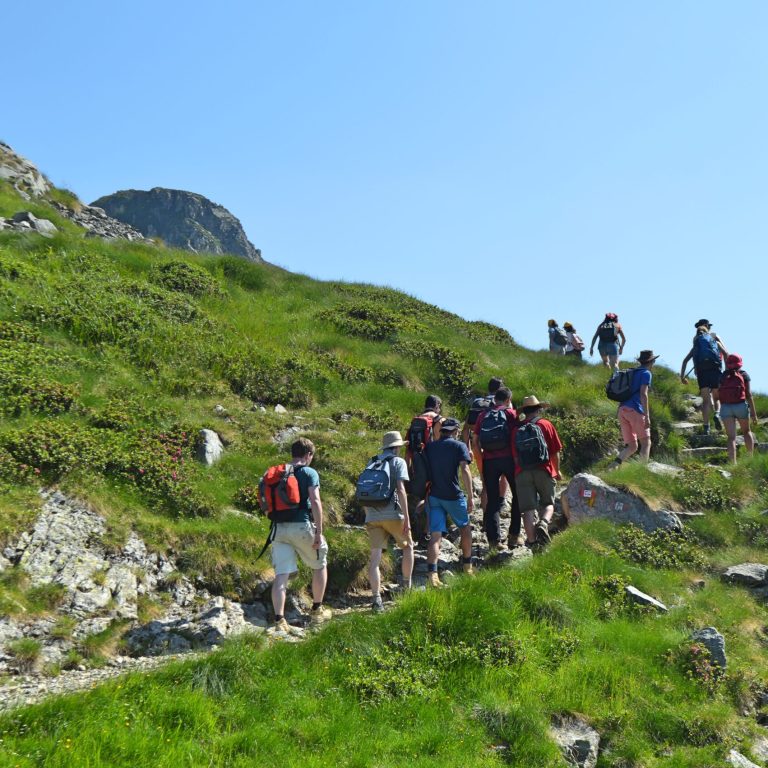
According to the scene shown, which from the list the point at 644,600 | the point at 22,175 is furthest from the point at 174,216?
the point at 644,600

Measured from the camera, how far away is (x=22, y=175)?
94.3 ft

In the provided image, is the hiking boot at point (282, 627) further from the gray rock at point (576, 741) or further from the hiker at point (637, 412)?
the hiker at point (637, 412)

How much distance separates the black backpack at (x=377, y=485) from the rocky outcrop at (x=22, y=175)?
73.8 feet

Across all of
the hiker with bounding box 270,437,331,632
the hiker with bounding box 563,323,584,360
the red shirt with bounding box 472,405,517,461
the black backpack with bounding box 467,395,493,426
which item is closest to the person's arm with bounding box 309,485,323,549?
the hiker with bounding box 270,437,331,632

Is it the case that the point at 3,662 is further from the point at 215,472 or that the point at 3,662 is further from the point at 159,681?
the point at 215,472

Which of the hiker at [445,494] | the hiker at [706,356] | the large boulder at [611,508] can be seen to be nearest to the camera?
the hiker at [445,494]

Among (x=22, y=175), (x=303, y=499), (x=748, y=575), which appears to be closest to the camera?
(x=303, y=499)

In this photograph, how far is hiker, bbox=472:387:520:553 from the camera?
11266 millimetres

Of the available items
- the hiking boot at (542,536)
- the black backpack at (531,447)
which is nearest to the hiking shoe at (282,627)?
the hiking boot at (542,536)

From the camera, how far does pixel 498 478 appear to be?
37.7 feet

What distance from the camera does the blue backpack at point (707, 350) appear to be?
15797 mm

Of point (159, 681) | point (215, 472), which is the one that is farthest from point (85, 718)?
point (215, 472)

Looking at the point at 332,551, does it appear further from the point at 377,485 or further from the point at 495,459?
the point at 495,459

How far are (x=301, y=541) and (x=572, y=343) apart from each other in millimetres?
16787
